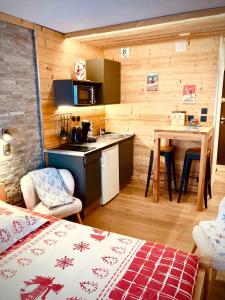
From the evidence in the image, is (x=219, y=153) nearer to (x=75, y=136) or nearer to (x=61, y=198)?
(x=75, y=136)

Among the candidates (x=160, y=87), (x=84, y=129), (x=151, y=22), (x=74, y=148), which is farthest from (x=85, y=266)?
(x=160, y=87)

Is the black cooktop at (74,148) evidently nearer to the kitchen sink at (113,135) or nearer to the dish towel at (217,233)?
the kitchen sink at (113,135)

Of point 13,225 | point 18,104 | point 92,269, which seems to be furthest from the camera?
point 18,104

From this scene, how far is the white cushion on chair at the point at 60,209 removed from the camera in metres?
2.54

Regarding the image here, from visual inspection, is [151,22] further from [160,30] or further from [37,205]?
[37,205]

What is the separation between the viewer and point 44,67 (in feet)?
9.97

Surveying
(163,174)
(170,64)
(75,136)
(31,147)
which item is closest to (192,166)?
(163,174)

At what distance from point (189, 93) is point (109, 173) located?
1.77 meters

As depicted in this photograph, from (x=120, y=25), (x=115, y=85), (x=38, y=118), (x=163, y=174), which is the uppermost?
(x=120, y=25)

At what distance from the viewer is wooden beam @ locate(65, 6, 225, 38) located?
2.38 metres

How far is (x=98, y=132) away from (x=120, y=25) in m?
1.96

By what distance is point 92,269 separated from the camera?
4.93 feet

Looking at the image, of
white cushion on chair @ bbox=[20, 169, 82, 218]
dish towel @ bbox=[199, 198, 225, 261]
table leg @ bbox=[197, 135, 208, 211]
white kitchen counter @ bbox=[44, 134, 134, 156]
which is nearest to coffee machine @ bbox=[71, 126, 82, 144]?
white kitchen counter @ bbox=[44, 134, 134, 156]

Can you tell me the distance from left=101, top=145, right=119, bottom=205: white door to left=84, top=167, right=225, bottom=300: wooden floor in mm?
137
